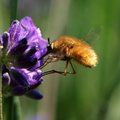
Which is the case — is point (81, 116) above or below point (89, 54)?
below

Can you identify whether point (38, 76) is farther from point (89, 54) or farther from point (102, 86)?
point (102, 86)

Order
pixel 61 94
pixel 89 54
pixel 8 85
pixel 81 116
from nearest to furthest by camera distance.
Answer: pixel 8 85 → pixel 89 54 → pixel 81 116 → pixel 61 94

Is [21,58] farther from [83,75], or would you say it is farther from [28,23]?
[83,75]

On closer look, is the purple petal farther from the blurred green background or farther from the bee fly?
the blurred green background

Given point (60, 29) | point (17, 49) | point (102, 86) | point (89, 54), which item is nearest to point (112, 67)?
point (102, 86)

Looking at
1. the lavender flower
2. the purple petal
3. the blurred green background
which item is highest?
the purple petal

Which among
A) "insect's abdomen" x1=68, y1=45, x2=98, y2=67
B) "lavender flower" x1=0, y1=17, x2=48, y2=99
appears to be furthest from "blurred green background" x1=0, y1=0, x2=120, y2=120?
"lavender flower" x1=0, y1=17, x2=48, y2=99

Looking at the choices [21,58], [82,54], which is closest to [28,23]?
[21,58]
